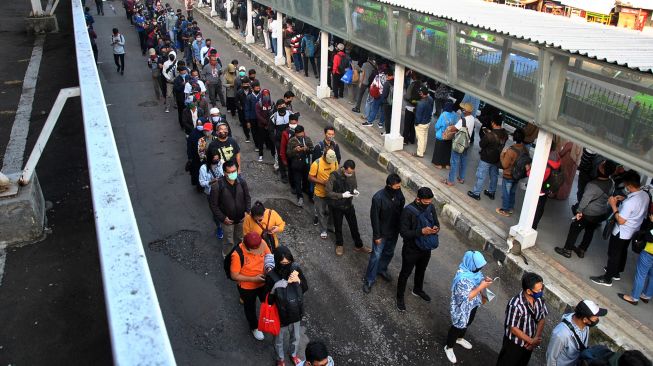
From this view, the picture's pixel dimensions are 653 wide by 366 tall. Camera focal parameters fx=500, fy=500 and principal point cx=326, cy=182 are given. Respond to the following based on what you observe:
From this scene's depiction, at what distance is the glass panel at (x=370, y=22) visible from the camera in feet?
34.2

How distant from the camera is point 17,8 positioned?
1969 cm

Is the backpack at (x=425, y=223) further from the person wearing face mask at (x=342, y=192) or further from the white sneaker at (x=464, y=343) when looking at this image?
the person wearing face mask at (x=342, y=192)

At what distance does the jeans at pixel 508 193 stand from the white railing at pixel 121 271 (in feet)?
20.8

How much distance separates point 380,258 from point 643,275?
3234 mm

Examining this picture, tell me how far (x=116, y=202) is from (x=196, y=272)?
4.39 m

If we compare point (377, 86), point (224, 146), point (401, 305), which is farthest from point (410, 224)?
point (377, 86)

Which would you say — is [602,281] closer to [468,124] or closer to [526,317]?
[526,317]

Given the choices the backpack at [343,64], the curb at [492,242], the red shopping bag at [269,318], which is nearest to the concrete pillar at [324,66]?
the curb at [492,242]

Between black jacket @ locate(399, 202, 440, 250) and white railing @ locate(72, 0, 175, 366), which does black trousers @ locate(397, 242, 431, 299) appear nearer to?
black jacket @ locate(399, 202, 440, 250)

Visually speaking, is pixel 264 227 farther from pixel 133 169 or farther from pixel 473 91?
pixel 133 169

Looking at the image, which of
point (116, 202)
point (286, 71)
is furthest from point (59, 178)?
point (286, 71)

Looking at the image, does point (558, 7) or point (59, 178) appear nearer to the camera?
point (59, 178)

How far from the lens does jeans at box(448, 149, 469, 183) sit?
906cm

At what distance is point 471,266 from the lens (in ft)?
16.9
